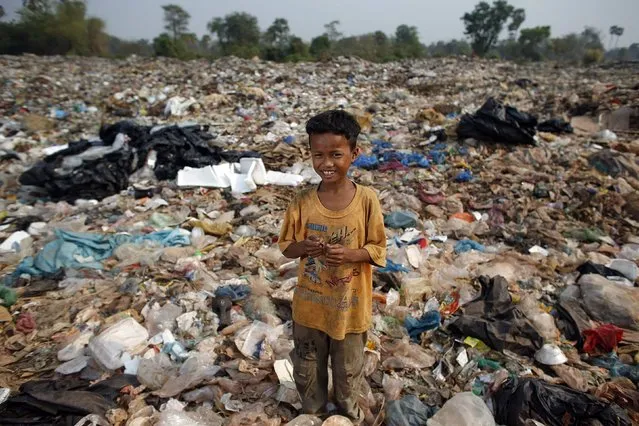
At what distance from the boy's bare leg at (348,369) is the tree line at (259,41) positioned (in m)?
15.8

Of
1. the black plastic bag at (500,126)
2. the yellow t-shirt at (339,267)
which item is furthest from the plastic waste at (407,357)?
the black plastic bag at (500,126)


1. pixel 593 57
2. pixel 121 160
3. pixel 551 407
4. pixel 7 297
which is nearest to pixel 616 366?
pixel 551 407

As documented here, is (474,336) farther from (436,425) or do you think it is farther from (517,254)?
(517,254)

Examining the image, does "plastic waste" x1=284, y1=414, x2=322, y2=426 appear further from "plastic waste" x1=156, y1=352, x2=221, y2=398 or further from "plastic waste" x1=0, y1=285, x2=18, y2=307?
"plastic waste" x1=0, y1=285, x2=18, y2=307

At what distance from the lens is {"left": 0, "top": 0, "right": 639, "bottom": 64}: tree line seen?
20.5m

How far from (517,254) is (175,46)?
21.7 meters

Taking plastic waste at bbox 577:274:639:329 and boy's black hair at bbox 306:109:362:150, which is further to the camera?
plastic waste at bbox 577:274:639:329

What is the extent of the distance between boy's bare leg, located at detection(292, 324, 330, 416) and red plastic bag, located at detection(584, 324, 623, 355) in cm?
173

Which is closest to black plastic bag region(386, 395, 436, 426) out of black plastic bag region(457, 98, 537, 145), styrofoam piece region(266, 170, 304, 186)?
styrofoam piece region(266, 170, 304, 186)

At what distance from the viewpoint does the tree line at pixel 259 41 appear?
20.5m

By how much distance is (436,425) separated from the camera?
5.30ft

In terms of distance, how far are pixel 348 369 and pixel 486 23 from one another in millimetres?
35742

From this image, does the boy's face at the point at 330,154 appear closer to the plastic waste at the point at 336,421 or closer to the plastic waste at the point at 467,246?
the plastic waste at the point at 336,421

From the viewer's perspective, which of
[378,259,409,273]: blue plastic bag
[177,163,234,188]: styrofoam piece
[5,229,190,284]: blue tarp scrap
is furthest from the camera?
[177,163,234,188]: styrofoam piece
